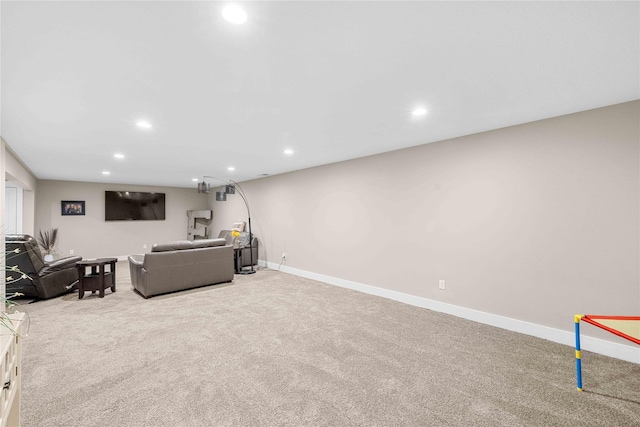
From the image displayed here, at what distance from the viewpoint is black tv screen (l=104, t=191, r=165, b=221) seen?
7.79 metres

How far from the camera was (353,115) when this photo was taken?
2.80m

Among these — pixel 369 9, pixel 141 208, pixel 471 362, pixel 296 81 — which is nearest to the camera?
pixel 369 9

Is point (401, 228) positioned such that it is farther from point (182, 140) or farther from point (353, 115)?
point (182, 140)

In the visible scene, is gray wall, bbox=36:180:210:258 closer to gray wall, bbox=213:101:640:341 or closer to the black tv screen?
the black tv screen

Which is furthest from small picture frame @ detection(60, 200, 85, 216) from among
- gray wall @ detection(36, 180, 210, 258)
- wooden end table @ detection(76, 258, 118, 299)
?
wooden end table @ detection(76, 258, 118, 299)

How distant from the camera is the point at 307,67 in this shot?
6.18 ft

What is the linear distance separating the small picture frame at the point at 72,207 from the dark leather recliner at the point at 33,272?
12.6 feet

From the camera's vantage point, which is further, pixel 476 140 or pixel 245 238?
pixel 245 238

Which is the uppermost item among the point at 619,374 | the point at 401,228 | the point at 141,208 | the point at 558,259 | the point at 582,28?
the point at 582,28

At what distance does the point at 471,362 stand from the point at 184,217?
901 centimetres

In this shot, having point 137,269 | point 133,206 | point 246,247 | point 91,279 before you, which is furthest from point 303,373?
point 133,206

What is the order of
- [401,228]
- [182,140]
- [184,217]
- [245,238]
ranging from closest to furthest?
[182,140], [401,228], [245,238], [184,217]

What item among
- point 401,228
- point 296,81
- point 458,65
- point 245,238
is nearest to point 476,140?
point 401,228

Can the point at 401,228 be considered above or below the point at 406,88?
below
